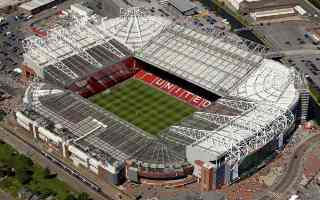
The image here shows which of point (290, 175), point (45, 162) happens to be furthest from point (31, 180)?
point (290, 175)

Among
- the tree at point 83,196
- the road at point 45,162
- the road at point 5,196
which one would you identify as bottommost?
the road at point 5,196

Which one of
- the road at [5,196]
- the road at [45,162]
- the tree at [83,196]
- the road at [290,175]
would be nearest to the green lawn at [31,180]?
the road at [5,196]

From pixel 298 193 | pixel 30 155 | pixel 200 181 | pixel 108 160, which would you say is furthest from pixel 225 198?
pixel 30 155

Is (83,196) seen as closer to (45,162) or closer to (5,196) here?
(5,196)

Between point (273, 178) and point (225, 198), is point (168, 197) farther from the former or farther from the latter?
point (273, 178)

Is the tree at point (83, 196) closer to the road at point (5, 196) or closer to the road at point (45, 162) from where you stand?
the road at point (45, 162)

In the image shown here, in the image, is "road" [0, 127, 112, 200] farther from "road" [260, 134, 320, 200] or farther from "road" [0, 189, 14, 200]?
"road" [260, 134, 320, 200]

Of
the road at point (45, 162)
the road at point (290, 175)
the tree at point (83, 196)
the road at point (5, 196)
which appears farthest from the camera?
the road at point (290, 175)
